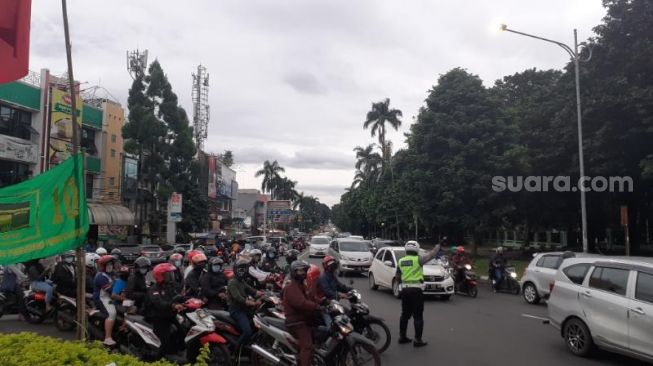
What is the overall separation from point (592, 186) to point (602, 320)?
2194cm

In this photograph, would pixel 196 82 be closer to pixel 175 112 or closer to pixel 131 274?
pixel 175 112

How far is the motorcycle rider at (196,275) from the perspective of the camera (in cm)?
870

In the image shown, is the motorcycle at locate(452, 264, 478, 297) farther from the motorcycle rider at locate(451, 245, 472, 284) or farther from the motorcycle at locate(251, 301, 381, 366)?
the motorcycle at locate(251, 301, 381, 366)

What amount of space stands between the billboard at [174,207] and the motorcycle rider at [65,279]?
94.6 feet

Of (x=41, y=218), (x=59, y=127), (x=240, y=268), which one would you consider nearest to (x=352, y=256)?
(x=240, y=268)

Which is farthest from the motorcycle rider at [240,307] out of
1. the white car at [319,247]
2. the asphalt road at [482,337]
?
the white car at [319,247]

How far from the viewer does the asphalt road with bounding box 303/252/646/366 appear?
26.1ft

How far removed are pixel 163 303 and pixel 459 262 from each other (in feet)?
37.3

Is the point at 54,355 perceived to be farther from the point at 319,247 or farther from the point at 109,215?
the point at 109,215

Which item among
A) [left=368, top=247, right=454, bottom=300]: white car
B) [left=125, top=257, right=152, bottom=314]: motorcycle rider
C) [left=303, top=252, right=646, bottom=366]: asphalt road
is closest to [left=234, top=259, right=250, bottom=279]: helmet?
[left=125, top=257, right=152, bottom=314]: motorcycle rider

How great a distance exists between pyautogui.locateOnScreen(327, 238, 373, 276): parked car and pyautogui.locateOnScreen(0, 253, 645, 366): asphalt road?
7597 millimetres

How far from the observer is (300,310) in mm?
6508

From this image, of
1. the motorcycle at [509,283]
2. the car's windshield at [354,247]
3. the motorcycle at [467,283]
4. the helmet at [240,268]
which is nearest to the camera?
the helmet at [240,268]

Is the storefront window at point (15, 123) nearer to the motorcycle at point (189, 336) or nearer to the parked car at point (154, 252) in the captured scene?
the parked car at point (154, 252)
